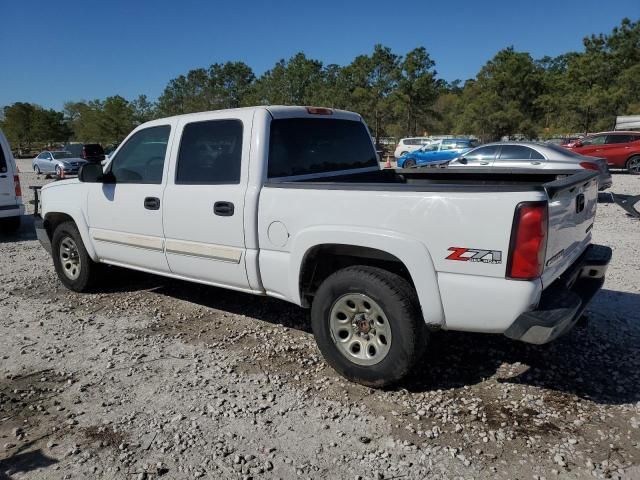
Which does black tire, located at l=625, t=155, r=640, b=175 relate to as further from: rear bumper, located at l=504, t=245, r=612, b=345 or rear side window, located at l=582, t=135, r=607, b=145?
rear bumper, located at l=504, t=245, r=612, b=345

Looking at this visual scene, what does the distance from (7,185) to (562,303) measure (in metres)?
9.58

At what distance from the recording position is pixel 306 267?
3.79 m

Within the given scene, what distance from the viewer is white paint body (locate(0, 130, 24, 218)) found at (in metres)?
9.14

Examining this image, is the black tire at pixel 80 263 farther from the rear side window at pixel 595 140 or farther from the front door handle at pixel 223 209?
the rear side window at pixel 595 140

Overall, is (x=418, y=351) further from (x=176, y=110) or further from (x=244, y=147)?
(x=176, y=110)

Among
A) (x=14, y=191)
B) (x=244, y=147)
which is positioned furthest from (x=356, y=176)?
(x=14, y=191)

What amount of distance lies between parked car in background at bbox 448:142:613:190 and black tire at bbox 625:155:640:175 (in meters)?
8.88

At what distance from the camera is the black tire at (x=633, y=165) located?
19.4 meters

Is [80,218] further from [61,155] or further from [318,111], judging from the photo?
[61,155]

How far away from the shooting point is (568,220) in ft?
10.9

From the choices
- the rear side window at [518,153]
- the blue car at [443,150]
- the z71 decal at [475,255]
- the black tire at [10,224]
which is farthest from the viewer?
the blue car at [443,150]

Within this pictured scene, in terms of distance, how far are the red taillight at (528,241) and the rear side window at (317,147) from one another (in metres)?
1.98

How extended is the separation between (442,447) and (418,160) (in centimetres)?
2197

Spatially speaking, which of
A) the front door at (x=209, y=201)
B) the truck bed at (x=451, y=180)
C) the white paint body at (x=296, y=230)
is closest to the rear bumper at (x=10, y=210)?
the white paint body at (x=296, y=230)
